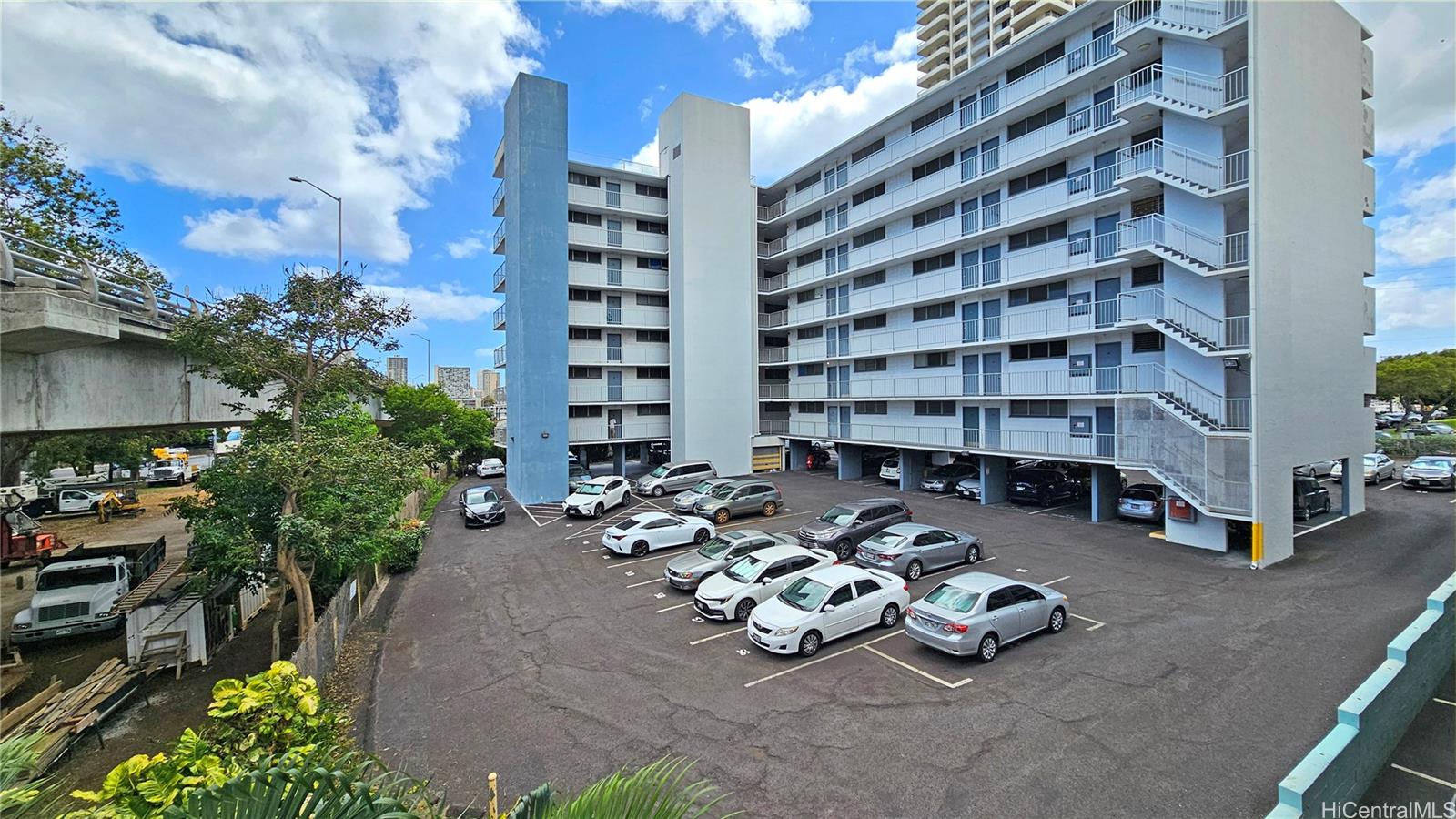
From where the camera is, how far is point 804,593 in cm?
1268

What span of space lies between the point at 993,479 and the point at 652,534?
15.7m

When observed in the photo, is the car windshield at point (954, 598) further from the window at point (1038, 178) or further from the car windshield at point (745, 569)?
the window at point (1038, 178)

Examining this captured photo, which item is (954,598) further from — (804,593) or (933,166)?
(933,166)

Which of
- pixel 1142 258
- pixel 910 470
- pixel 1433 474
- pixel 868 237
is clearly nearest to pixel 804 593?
pixel 1142 258

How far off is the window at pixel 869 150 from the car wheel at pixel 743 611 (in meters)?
25.5

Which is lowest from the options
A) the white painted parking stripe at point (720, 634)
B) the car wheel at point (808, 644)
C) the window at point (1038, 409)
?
the white painted parking stripe at point (720, 634)

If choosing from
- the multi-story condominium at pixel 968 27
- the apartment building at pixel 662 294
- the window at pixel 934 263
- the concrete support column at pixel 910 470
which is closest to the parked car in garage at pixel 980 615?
the concrete support column at pixel 910 470

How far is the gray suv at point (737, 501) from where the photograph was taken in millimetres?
24266

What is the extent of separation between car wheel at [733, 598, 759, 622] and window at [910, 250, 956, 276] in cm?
1993

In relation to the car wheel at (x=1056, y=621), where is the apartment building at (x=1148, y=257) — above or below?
above

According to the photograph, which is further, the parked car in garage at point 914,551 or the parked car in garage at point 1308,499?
the parked car in garage at point 1308,499

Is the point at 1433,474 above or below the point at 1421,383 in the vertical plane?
below

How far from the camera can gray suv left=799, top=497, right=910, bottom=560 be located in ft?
61.5

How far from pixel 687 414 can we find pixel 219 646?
22777 mm
